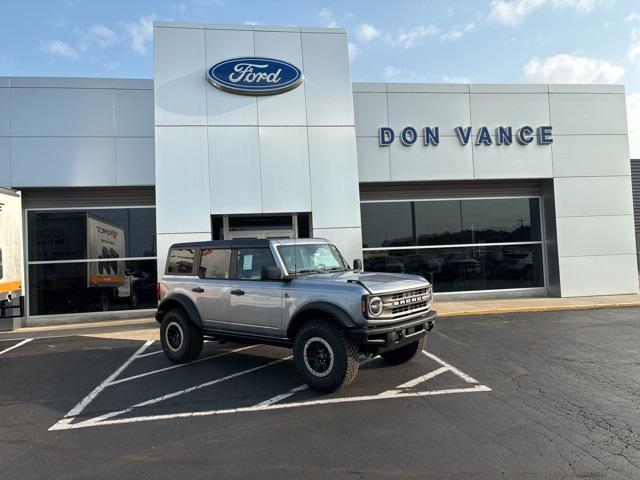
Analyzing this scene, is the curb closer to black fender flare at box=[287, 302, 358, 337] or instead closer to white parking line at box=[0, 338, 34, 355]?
black fender flare at box=[287, 302, 358, 337]

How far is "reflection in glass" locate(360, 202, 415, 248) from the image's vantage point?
1462 centimetres

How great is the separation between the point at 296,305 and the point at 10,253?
651 centimetres

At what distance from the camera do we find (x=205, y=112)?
40.2ft

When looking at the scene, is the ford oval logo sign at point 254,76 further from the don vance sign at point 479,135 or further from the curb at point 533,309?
the curb at point 533,309

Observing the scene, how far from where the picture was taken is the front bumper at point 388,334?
5.34 m

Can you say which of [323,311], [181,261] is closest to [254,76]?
[181,261]

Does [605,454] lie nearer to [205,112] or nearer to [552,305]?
[552,305]

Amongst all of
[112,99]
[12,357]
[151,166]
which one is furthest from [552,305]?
[112,99]

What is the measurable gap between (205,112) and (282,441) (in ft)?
→ 33.0

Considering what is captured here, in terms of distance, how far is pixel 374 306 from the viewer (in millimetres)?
5410

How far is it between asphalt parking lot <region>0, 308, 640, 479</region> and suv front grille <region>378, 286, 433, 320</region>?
0.95 metres

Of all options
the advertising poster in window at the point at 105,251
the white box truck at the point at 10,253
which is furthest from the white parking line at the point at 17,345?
the advertising poster in window at the point at 105,251

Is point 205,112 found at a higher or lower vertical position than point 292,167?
higher

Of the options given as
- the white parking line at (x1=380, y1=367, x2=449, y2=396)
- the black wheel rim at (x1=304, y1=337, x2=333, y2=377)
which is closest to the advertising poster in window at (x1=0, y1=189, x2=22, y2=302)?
the black wheel rim at (x1=304, y1=337, x2=333, y2=377)
